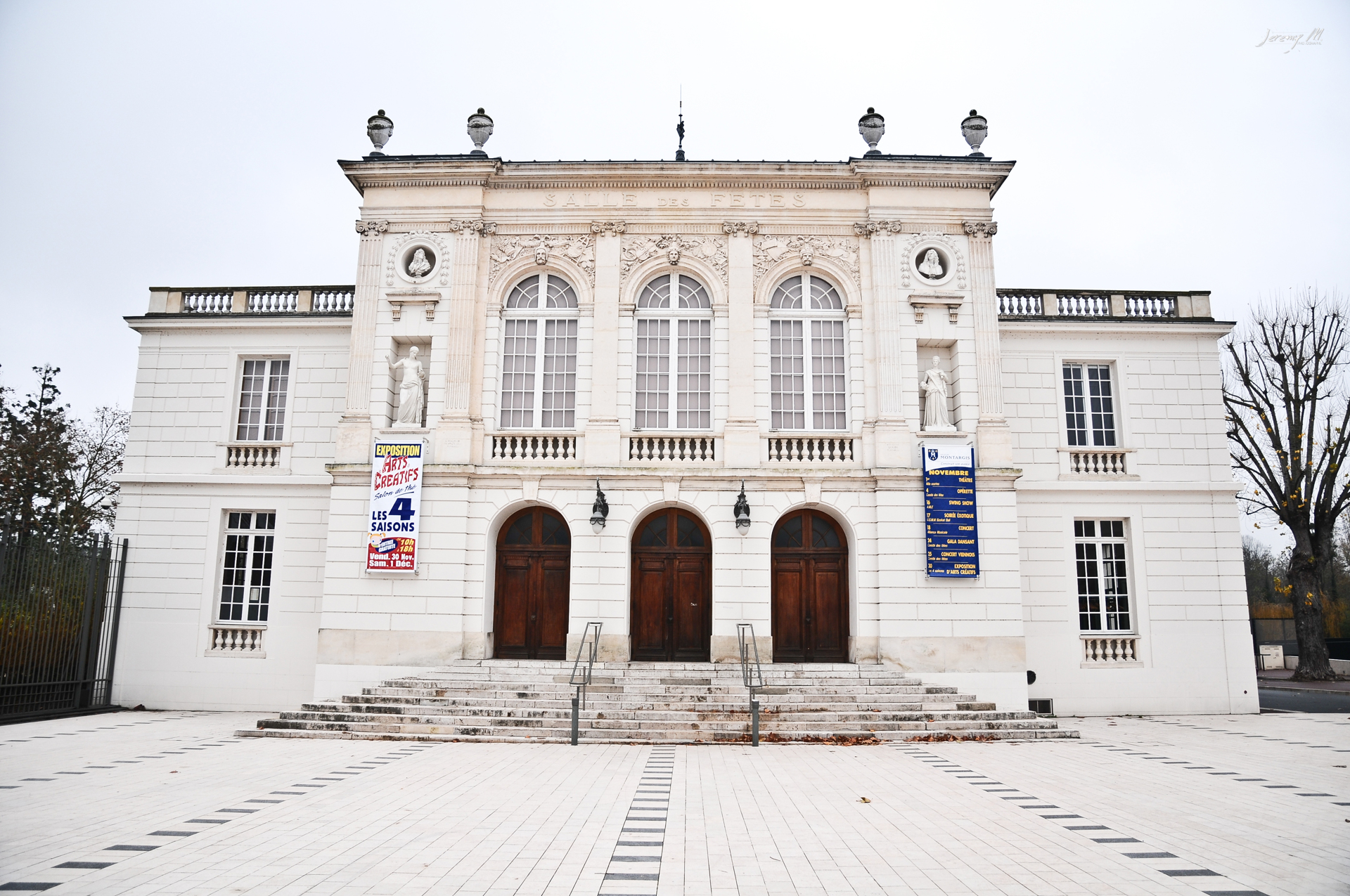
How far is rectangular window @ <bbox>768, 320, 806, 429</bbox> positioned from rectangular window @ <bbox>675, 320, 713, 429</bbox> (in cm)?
129

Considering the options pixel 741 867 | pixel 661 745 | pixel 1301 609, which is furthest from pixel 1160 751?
pixel 1301 609

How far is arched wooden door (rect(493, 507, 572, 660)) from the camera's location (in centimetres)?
1778

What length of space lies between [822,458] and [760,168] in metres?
6.38

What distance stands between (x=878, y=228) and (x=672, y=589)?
882cm

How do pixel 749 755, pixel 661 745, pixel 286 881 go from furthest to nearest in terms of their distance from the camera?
pixel 661 745
pixel 749 755
pixel 286 881

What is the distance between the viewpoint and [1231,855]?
692 cm

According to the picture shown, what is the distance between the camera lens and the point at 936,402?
1792 cm

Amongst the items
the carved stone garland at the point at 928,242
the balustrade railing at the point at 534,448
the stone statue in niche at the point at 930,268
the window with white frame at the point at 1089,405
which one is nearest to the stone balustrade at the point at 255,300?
the balustrade railing at the point at 534,448

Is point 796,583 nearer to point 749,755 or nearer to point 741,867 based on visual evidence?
point 749,755

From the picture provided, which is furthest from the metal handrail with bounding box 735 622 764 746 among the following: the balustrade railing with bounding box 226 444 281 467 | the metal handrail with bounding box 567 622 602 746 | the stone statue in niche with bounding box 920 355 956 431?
the balustrade railing with bounding box 226 444 281 467

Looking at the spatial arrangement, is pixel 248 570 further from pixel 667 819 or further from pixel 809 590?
pixel 667 819

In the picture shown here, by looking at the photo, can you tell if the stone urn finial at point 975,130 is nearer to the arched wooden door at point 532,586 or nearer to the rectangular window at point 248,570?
the arched wooden door at point 532,586

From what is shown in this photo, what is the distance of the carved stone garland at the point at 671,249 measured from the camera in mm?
18766

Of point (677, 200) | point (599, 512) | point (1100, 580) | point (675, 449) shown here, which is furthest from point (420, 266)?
point (1100, 580)
